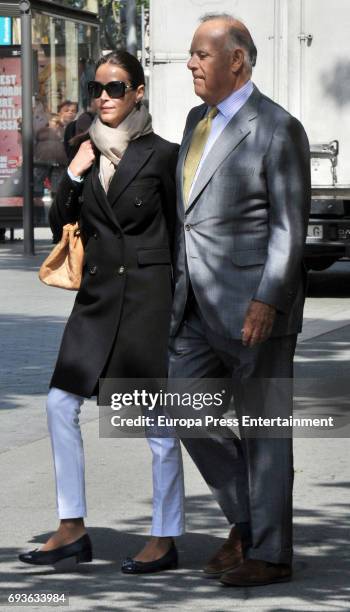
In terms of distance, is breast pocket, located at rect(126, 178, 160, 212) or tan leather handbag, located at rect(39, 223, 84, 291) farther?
tan leather handbag, located at rect(39, 223, 84, 291)

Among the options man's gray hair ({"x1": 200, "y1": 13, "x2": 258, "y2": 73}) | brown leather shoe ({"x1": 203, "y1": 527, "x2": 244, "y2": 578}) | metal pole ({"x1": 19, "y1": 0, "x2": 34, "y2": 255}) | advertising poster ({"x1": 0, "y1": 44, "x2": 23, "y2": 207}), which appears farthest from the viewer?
advertising poster ({"x1": 0, "y1": 44, "x2": 23, "y2": 207})

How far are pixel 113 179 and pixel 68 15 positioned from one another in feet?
59.2

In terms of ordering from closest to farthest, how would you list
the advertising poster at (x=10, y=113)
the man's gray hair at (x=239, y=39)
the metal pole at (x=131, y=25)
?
the man's gray hair at (x=239, y=39) < the advertising poster at (x=10, y=113) < the metal pole at (x=131, y=25)

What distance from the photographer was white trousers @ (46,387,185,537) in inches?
211

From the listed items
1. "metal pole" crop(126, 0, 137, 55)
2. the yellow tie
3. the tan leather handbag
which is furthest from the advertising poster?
"metal pole" crop(126, 0, 137, 55)

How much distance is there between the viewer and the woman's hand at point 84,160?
17.9 ft

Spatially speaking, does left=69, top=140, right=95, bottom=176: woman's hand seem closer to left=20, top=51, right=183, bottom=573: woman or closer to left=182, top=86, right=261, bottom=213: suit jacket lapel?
left=20, top=51, right=183, bottom=573: woman

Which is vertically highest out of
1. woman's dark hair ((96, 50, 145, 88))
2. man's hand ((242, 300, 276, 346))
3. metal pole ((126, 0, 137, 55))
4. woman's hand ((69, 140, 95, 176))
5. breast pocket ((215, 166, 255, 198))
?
metal pole ((126, 0, 137, 55))

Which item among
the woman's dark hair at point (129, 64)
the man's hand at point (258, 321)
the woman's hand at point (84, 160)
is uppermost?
the woman's dark hair at point (129, 64)

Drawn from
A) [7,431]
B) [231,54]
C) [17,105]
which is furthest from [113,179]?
[17,105]

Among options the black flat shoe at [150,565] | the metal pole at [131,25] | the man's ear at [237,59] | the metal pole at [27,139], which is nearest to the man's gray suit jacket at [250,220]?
the man's ear at [237,59]

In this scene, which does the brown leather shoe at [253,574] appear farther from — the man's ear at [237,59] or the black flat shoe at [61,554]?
the man's ear at [237,59]

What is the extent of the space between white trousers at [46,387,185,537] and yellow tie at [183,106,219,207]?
822mm

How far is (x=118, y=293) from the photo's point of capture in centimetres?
541
